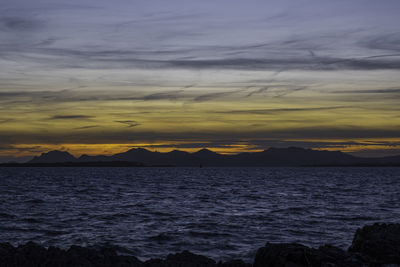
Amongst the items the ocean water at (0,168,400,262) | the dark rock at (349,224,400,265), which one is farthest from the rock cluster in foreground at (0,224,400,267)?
the ocean water at (0,168,400,262)

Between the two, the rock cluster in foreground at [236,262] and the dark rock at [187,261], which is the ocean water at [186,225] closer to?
the dark rock at [187,261]

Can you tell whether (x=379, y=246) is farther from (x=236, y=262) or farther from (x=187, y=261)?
(x=187, y=261)

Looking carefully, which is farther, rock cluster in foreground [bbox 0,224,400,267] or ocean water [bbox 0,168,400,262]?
ocean water [bbox 0,168,400,262]

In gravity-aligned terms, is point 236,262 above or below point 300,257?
below

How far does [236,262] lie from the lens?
1558 cm

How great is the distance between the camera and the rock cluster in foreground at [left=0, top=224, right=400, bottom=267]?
14383 millimetres

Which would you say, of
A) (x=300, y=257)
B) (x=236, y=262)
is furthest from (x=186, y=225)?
(x=300, y=257)

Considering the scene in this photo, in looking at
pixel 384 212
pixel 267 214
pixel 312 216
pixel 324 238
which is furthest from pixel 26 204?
pixel 384 212

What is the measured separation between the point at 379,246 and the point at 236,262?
5086 mm

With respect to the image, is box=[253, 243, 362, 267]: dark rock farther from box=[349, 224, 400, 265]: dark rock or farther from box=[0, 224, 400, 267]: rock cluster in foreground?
box=[349, 224, 400, 265]: dark rock

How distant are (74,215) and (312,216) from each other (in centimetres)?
1691

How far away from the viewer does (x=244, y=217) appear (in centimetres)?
3180

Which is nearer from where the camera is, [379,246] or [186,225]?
[379,246]

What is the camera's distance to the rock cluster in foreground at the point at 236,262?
14.4 meters
